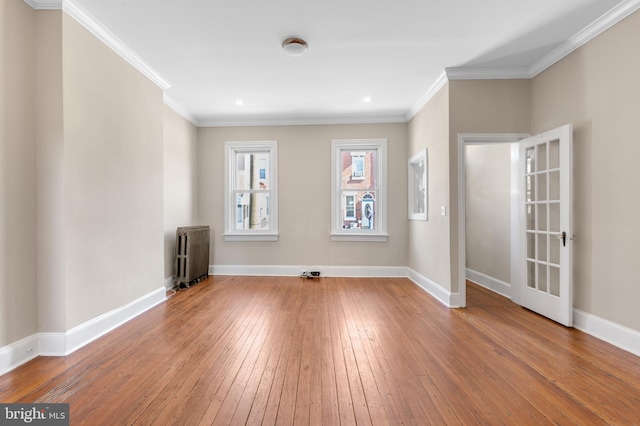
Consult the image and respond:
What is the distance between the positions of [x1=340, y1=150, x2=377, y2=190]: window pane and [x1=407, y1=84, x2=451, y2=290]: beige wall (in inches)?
34.8

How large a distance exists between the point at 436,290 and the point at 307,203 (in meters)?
2.58

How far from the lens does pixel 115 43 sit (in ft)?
9.48

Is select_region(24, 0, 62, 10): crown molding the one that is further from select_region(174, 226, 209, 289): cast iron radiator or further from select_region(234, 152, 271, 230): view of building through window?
select_region(234, 152, 271, 230): view of building through window

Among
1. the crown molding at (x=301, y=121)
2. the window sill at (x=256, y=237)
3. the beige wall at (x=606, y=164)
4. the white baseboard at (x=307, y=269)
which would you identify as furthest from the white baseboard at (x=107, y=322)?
the beige wall at (x=606, y=164)

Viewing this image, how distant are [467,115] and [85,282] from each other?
4.36 metres

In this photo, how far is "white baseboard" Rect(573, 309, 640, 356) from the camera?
234cm

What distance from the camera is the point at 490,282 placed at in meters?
4.35

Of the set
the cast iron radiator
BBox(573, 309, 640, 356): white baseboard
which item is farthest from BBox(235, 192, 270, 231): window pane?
BBox(573, 309, 640, 356): white baseboard

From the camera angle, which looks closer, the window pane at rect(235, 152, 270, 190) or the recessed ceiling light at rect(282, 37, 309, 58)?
the recessed ceiling light at rect(282, 37, 309, 58)

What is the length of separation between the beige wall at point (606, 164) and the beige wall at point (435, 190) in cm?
117

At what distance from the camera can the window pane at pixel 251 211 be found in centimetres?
546

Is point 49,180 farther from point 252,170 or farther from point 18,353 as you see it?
point 252,170

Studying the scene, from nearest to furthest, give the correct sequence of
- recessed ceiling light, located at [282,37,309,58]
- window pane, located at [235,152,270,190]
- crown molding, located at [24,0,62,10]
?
crown molding, located at [24,0,62,10] → recessed ceiling light, located at [282,37,309,58] → window pane, located at [235,152,270,190]

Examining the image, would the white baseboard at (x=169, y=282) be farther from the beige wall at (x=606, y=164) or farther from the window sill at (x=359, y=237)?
the beige wall at (x=606, y=164)
